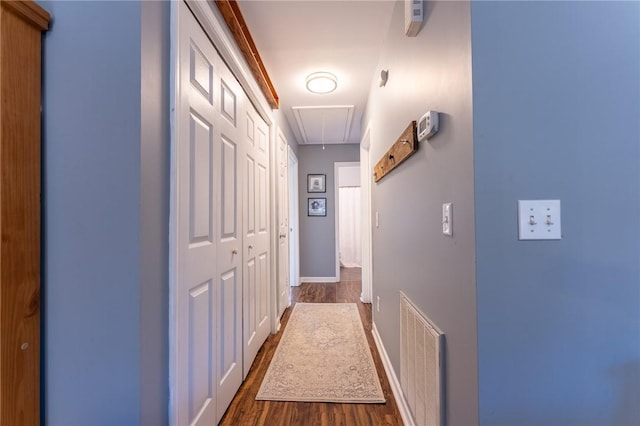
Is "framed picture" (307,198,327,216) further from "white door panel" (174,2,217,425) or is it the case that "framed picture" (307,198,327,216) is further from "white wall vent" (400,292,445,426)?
"white door panel" (174,2,217,425)

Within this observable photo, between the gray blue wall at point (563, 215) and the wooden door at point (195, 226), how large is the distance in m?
1.05

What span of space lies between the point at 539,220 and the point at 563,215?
2.7 inches

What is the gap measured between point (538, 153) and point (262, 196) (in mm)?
2036

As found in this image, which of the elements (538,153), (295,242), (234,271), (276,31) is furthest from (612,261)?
(295,242)

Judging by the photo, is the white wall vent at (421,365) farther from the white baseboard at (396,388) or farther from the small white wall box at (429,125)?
the small white wall box at (429,125)

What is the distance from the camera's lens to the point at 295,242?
15.2 ft

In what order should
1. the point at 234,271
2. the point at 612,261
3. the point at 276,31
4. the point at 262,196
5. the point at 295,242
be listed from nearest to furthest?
the point at 612,261 → the point at 234,271 → the point at 276,31 → the point at 262,196 → the point at 295,242

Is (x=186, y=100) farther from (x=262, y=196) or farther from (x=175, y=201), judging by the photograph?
(x=262, y=196)

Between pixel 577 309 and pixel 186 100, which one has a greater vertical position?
pixel 186 100

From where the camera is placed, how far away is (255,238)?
7.31ft

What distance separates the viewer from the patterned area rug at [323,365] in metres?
1.74

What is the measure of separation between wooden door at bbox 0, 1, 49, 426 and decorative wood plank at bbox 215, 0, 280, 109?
82 cm

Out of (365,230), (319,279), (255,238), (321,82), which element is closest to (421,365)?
(255,238)

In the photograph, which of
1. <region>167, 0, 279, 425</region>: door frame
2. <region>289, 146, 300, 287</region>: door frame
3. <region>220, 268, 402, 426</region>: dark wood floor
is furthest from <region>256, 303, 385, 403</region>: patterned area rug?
<region>289, 146, 300, 287</region>: door frame
